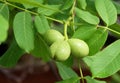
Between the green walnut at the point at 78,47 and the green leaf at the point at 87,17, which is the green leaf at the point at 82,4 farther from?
the green walnut at the point at 78,47

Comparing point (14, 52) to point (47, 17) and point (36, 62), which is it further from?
point (36, 62)

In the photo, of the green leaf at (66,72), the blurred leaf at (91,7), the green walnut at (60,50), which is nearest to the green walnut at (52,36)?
the green walnut at (60,50)

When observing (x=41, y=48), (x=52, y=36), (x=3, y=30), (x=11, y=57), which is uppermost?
(x=3, y=30)

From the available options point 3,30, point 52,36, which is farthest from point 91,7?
point 3,30

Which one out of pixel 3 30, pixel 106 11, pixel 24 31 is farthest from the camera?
pixel 106 11

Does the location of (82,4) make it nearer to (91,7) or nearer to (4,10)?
(91,7)
